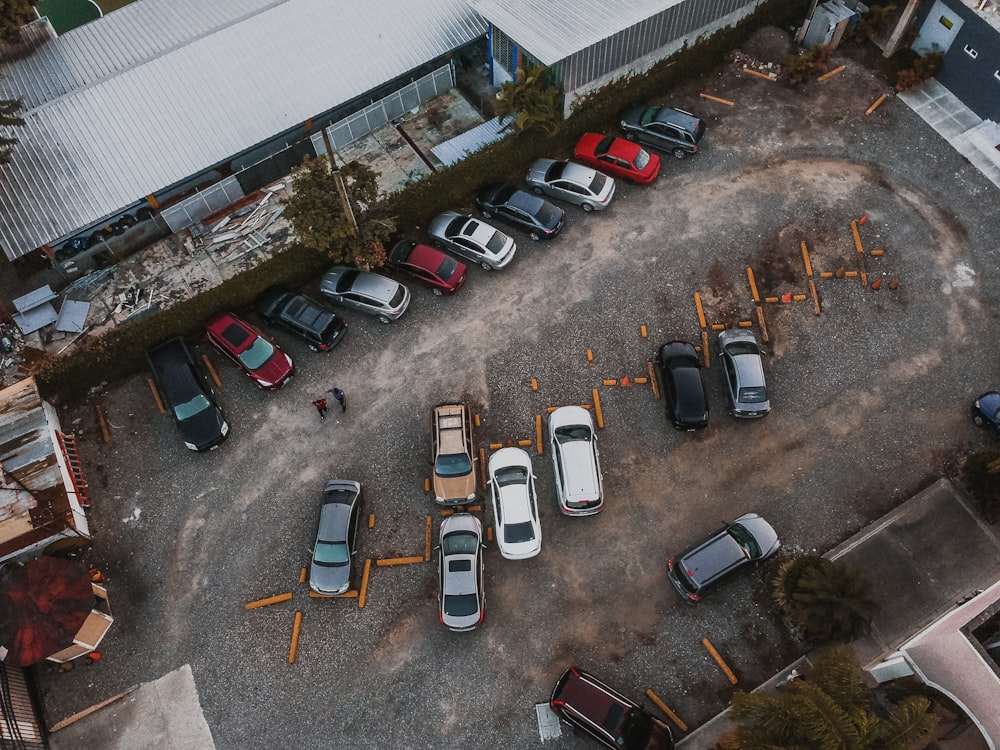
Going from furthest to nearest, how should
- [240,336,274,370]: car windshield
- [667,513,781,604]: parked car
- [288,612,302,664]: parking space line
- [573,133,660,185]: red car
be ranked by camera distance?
[573,133,660,185]: red car
[240,336,274,370]: car windshield
[288,612,302,664]: parking space line
[667,513,781,604]: parked car

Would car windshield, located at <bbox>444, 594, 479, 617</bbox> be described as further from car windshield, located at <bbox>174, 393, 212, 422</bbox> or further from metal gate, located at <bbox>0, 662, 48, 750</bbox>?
metal gate, located at <bbox>0, 662, 48, 750</bbox>

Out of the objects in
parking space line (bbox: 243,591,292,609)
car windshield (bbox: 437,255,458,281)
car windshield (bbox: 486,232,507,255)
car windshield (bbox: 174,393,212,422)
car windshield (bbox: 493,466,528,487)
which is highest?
car windshield (bbox: 486,232,507,255)

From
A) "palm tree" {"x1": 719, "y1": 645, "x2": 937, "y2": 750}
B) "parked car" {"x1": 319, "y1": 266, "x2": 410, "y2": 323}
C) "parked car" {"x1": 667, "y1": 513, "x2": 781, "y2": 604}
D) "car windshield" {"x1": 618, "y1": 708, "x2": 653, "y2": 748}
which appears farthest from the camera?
"parked car" {"x1": 319, "y1": 266, "x2": 410, "y2": 323}

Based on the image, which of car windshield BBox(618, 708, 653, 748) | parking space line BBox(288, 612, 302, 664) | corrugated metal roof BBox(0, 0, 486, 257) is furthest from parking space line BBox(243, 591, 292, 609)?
corrugated metal roof BBox(0, 0, 486, 257)

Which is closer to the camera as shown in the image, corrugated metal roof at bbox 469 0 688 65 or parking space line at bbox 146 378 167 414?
parking space line at bbox 146 378 167 414

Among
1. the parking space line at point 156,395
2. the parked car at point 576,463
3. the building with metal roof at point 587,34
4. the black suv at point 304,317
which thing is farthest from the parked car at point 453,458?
the building with metal roof at point 587,34

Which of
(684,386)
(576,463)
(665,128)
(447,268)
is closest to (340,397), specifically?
(447,268)

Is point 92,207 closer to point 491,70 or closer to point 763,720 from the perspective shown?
point 491,70
